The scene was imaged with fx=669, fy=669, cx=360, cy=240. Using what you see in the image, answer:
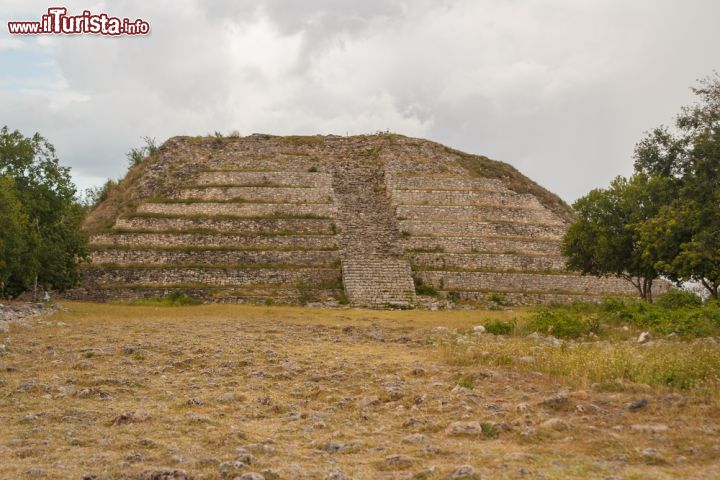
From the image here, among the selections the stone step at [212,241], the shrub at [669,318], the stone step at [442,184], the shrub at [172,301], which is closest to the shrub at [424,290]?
the stone step at [212,241]

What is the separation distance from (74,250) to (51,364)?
23.9 meters

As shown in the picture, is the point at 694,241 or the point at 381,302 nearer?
the point at 694,241

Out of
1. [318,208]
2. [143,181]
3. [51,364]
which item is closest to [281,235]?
[318,208]

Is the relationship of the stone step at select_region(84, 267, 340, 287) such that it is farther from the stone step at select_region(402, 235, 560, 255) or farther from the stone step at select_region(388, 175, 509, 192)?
the stone step at select_region(388, 175, 509, 192)

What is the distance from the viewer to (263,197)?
47500mm

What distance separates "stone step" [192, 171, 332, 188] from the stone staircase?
6.04 feet

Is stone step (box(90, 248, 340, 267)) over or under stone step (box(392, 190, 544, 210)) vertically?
under

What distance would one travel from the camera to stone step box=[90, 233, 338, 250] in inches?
1655

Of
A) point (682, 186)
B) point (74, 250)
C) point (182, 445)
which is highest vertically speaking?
point (682, 186)

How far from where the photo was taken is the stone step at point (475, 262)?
4159 centimetres

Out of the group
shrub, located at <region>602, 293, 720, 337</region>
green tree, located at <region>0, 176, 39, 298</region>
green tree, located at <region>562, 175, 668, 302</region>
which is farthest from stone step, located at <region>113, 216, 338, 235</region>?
shrub, located at <region>602, 293, 720, 337</region>

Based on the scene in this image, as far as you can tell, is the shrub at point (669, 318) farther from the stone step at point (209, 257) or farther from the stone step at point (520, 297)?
the stone step at point (209, 257)

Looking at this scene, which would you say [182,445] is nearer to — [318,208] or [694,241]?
[694,241]

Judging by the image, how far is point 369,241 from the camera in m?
43.6
